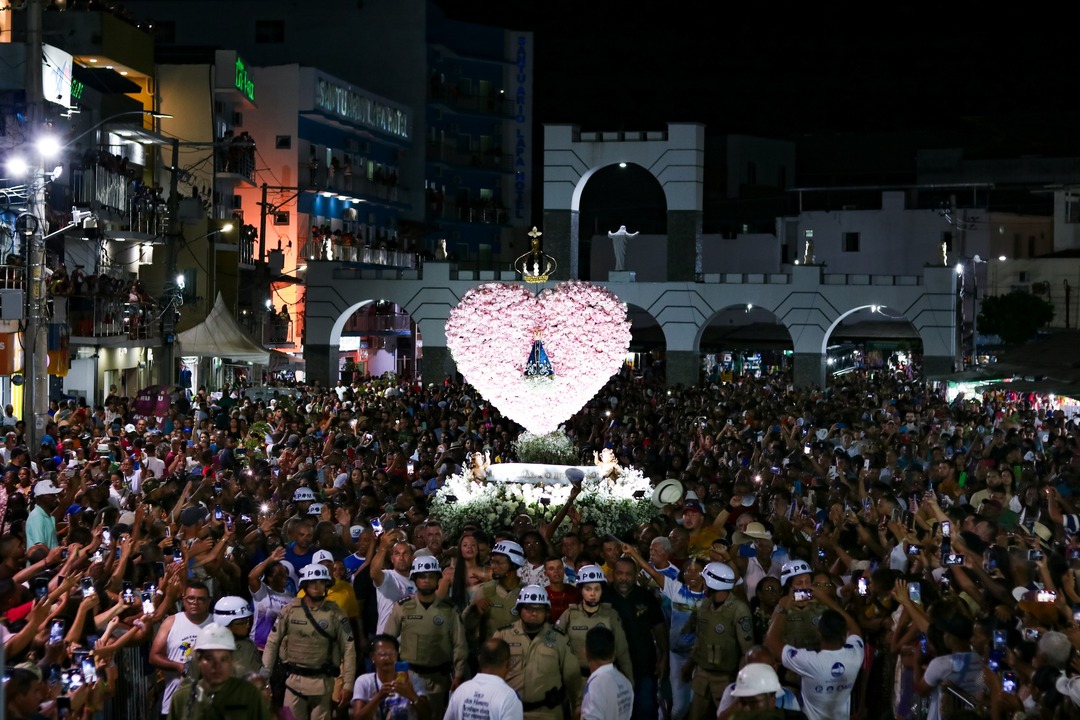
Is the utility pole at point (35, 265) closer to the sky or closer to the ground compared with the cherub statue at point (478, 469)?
closer to the sky

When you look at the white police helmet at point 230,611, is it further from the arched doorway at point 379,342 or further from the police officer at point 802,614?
the arched doorway at point 379,342

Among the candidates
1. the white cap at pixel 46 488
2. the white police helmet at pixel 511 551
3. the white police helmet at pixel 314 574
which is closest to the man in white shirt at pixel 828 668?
the white police helmet at pixel 511 551

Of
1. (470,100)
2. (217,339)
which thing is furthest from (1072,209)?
(217,339)

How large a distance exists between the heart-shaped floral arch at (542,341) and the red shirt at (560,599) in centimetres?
1229

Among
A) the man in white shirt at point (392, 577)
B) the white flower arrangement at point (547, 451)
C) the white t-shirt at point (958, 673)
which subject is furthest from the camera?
the white flower arrangement at point (547, 451)

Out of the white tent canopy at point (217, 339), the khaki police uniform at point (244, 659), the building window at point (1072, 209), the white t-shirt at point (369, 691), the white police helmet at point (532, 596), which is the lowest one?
the white t-shirt at point (369, 691)

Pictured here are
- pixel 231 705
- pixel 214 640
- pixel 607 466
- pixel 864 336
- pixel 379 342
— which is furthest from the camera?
pixel 379 342

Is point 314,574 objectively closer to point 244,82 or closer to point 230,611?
point 230,611

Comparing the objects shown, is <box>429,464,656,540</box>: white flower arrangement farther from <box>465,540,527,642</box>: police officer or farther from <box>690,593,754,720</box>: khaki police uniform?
<box>690,593,754,720</box>: khaki police uniform

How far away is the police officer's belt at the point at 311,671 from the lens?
34.3ft

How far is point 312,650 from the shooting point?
1046 centimetres

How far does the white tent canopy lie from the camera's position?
3825cm

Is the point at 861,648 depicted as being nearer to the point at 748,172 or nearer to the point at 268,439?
the point at 268,439

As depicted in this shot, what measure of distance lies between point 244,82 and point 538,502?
33.9m
